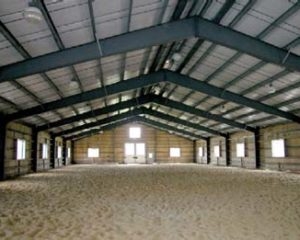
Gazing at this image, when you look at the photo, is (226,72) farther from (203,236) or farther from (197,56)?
(203,236)

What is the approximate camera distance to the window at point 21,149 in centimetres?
1573

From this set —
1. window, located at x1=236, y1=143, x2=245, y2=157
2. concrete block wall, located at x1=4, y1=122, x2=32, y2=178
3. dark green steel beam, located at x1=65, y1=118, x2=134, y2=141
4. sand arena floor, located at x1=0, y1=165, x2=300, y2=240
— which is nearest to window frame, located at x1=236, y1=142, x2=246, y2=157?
window, located at x1=236, y1=143, x2=245, y2=157

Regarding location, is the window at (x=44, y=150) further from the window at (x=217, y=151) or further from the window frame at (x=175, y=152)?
the window at (x=217, y=151)

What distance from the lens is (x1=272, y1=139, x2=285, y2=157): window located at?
17.7 m

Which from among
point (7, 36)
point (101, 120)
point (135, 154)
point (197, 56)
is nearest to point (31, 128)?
point (101, 120)

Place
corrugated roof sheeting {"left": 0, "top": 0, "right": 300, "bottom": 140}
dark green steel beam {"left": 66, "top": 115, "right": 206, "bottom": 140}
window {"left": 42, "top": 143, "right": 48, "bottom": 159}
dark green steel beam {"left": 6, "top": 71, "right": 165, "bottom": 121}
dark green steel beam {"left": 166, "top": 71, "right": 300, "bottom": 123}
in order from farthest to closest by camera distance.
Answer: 1. dark green steel beam {"left": 66, "top": 115, "right": 206, "bottom": 140}
2. window {"left": 42, "top": 143, "right": 48, "bottom": 159}
3. dark green steel beam {"left": 166, "top": 71, "right": 300, "bottom": 123}
4. dark green steel beam {"left": 6, "top": 71, "right": 165, "bottom": 121}
5. corrugated roof sheeting {"left": 0, "top": 0, "right": 300, "bottom": 140}

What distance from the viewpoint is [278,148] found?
18.1 metres

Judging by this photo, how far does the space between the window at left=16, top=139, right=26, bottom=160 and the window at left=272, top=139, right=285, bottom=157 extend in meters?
13.1

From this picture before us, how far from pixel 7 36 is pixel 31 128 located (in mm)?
12360

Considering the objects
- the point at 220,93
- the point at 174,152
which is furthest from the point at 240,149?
the point at 220,93

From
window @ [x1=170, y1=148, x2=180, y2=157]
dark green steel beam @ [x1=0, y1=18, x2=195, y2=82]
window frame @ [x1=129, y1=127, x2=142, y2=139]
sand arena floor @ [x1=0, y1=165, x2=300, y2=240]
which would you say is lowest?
sand arena floor @ [x1=0, y1=165, x2=300, y2=240]

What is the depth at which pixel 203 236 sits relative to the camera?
13.9ft

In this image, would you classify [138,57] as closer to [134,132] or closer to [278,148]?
[278,148]

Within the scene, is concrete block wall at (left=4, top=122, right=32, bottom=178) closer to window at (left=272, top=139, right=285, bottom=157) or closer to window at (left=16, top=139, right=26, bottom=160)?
window at (left=16, top=139, right=26, bottom=160)
